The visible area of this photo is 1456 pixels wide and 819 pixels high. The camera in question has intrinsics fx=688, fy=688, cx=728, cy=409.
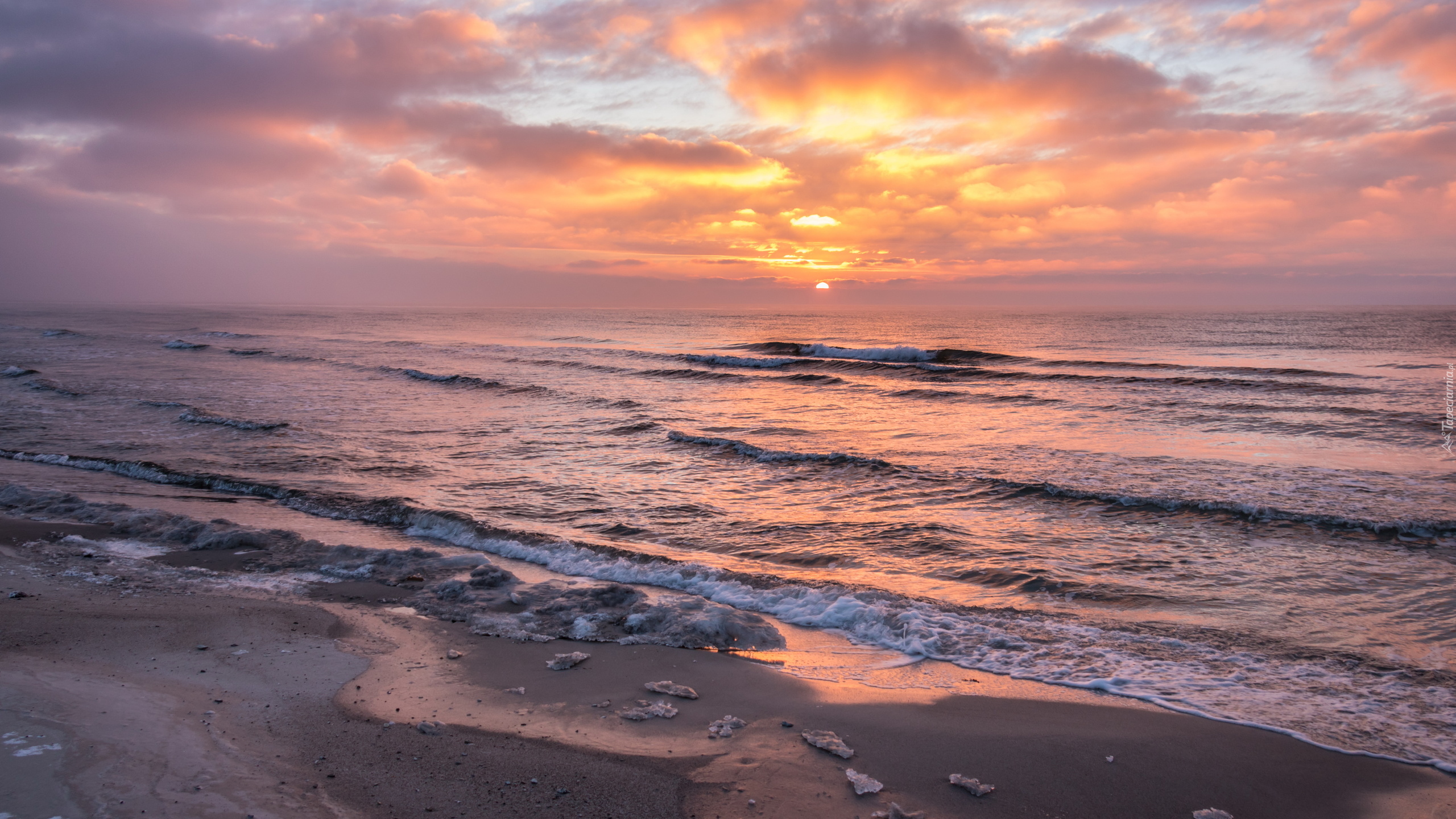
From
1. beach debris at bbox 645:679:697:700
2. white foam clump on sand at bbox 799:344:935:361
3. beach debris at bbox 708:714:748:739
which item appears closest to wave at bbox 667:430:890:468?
beach debris at bbox 645:679:697:700

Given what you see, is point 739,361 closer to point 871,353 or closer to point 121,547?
point 871,353

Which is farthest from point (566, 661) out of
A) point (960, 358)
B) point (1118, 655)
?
point (960, 358)

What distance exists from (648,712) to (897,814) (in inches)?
76.5

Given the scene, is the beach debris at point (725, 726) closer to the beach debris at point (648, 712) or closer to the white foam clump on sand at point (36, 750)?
the beach debris at point (648, 712)

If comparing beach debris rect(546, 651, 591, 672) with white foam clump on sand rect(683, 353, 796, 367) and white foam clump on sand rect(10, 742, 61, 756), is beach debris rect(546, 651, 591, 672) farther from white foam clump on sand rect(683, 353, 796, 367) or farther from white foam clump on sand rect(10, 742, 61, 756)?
white foam clump on sand rect(683, 353, 796, 367)

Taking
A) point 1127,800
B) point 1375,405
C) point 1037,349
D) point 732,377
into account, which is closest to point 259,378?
point 732,377

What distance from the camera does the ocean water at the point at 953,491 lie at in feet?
21.3

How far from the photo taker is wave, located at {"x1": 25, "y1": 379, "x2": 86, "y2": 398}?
2328 centimetres

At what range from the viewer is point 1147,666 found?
6.13m

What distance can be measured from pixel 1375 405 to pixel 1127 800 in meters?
24.7

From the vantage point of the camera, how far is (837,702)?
17.7ft

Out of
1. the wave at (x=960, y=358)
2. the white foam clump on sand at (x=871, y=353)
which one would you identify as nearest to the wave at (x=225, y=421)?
the wave at (x=960, y=358)

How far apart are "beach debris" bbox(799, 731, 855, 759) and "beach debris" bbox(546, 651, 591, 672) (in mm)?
2129

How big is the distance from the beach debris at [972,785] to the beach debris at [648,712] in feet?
6.51
